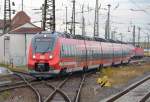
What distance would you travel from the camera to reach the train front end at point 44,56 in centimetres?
3023

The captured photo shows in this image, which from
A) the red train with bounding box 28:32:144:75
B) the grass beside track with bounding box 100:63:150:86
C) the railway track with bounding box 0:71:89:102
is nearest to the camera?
the railway track with bounding box 0:71:89:102

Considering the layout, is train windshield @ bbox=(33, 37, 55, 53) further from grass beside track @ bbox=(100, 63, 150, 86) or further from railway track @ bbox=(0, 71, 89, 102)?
grass beside track @ bbox=(100, 63, 150, 86)

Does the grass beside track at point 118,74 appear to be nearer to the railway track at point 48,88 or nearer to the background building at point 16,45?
the railway track at point 48,88

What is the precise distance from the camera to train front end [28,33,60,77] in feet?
99.2

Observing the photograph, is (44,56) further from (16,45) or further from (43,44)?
(16,45)

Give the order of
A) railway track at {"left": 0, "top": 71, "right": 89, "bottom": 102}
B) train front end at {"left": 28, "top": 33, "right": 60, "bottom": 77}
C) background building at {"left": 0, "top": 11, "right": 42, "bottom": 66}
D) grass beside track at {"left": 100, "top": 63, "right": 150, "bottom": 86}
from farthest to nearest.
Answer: background building at {"left": 0, "top": 11, "right": 42, "bottom": 66} < train front end at {"left": 28, "top": 33, "right": 60, "bottom": 77} < grass beside track at {"left": 100, "top": 63, "right": 150, "bottom": 86} < railway track at {"left": 0, "top": 71, "right": 89, "bottom": 102}

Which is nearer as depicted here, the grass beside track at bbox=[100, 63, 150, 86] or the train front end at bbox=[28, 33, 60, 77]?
the grass beside track at bbox=[100, 63, 150, 86]

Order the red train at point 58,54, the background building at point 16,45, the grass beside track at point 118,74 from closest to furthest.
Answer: the grass beside track at point 118,74
the red train at point 58,54
the background building at point 16,45

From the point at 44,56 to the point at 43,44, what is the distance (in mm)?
833

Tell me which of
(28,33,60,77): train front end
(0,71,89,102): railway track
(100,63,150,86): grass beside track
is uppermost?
(28,33,60,77): train front end

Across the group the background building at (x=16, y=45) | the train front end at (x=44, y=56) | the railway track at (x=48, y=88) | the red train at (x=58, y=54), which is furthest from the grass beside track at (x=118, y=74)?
the background building at (x=16, y=45)

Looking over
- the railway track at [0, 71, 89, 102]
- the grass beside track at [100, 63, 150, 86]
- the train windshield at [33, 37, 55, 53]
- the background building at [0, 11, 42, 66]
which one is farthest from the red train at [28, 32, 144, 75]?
the background building at [0, 11, 42, 66]

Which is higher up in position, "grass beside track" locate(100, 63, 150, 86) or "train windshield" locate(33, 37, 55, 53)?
"train windshield" locate(33, 37, 55, 53)

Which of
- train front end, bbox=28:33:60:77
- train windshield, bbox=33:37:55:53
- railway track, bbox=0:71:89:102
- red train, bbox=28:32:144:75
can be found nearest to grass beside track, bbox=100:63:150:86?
red train, bbox=28:32:144:75
